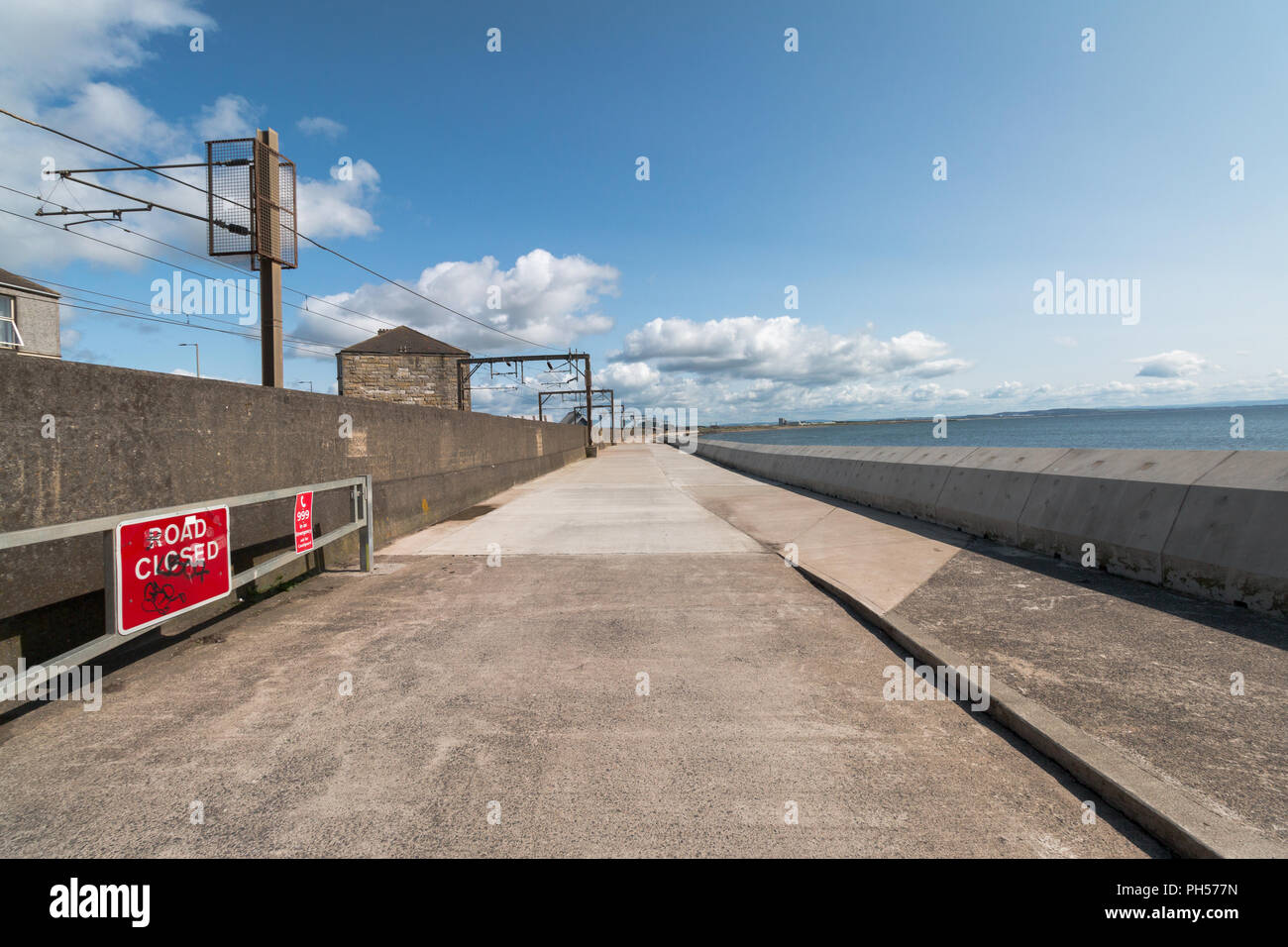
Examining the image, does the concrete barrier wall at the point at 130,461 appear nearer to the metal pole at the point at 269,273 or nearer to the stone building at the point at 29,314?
the metal pole at the point at 269,273

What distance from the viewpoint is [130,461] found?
452 centimetres

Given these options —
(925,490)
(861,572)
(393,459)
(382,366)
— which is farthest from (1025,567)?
(382,366)

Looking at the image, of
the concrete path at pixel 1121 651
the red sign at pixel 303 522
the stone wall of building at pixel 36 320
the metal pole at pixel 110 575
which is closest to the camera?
the concrete path at pixel 1121 651

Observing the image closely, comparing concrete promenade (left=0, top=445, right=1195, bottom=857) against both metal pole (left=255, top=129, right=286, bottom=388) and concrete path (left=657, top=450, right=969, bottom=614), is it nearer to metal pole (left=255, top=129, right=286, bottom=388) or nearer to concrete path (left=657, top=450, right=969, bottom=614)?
concrete path (left=657, top=450, right=969, bottom=614)

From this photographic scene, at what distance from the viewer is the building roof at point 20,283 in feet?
80.0

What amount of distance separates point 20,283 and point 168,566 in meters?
32.0

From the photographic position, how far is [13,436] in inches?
146

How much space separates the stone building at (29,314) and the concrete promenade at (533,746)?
2834 centimetres

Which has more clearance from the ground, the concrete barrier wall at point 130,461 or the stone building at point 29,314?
the stone building at point 29,314

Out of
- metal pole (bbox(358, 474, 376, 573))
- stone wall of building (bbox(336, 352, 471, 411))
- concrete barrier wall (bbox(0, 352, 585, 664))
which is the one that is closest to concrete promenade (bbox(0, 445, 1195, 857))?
concrete barrier wall (bbox(0, 352, 585, 664))

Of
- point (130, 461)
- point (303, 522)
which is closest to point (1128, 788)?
point (130, 461)

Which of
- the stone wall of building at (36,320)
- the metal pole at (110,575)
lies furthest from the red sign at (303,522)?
the stone wall of building at (36,320)

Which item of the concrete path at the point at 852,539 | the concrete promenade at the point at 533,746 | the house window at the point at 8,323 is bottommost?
the concrete promenade at the point at 533,746

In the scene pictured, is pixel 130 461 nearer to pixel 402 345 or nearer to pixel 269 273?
pixel 269 273
